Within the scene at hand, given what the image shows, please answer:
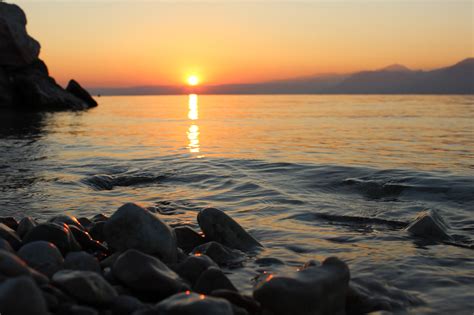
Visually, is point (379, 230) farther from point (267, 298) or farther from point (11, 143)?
point (11, 143)

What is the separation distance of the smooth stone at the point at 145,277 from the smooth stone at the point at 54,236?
97 centimetres

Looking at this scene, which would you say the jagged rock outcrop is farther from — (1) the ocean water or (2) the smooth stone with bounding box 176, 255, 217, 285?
(2) the smooth stone with bounding box 176, 255, 217, 285

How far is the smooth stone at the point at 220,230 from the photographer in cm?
585

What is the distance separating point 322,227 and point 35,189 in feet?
19.9

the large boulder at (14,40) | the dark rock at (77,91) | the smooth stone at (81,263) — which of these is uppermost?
the large boulder at (14,40)

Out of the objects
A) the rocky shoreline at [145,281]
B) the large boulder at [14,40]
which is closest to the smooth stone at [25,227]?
the rocky shoreline at [145,281]

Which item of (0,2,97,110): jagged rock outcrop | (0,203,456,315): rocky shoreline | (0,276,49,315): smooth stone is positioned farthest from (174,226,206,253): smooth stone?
(0,2,97,110): jagged rock outcrop

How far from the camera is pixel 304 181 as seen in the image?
10.9 meters

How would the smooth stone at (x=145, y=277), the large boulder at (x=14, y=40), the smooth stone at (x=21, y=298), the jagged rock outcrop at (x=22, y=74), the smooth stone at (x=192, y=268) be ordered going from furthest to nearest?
the large boulder at (x=14, y=40), the jagged rock outcrop at (x=22, y=74), the smooth stone at (x=192, y=268), the smooth stone at (x=145, y=277), the smooth stone at (x=21, y=298)

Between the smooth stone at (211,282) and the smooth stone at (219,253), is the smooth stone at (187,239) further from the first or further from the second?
the smooth stone at (211,282)

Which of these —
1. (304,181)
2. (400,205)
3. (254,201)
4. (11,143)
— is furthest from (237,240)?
(11,143)

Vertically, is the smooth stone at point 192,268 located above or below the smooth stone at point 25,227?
below

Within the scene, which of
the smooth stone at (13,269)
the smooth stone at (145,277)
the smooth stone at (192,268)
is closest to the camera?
the smooth stone at (13,269)

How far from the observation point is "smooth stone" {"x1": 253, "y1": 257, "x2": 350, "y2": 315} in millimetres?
3578
